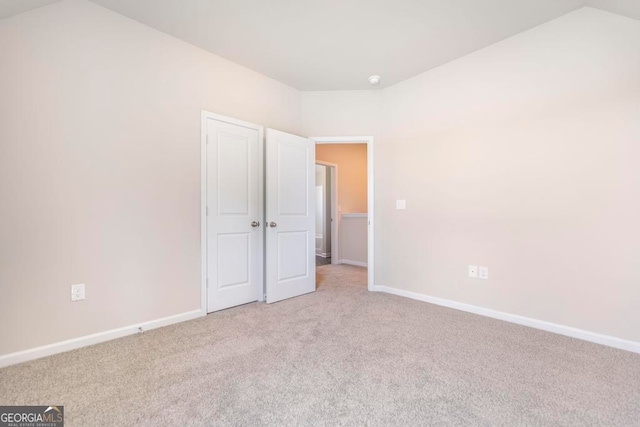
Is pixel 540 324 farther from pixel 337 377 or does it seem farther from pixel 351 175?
pixel 351 175

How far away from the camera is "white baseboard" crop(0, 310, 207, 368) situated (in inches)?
74.3

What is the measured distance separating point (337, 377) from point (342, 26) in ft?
8.80

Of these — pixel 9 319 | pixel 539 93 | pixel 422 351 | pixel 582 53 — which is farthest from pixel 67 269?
pixel 582 53

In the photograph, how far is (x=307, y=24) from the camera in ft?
7.96

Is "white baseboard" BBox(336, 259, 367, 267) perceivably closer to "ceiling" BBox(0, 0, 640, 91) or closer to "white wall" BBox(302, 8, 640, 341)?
"white wall" BBox(302, 8, 640, 341)

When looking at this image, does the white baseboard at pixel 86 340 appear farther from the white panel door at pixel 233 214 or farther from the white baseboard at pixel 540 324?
the white baseboard at pixel 540 324

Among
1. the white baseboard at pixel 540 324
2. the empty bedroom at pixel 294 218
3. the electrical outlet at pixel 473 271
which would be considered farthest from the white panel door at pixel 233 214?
the electrical outlet at pixel 473 271

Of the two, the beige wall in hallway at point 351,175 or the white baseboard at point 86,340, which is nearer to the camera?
the white baseboard at point 86,340

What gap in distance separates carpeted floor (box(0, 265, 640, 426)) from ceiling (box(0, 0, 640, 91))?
2369 millimetres

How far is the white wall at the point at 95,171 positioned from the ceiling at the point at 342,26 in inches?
8.4

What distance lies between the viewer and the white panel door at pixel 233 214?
2873 mm

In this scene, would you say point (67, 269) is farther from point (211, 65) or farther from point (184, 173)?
point (211, 65)

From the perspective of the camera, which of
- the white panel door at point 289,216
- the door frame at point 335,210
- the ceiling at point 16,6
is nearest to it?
the ceiling at point 16,6

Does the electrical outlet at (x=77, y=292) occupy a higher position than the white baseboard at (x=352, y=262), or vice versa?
the electrical outlet at (x=77, y=292)
